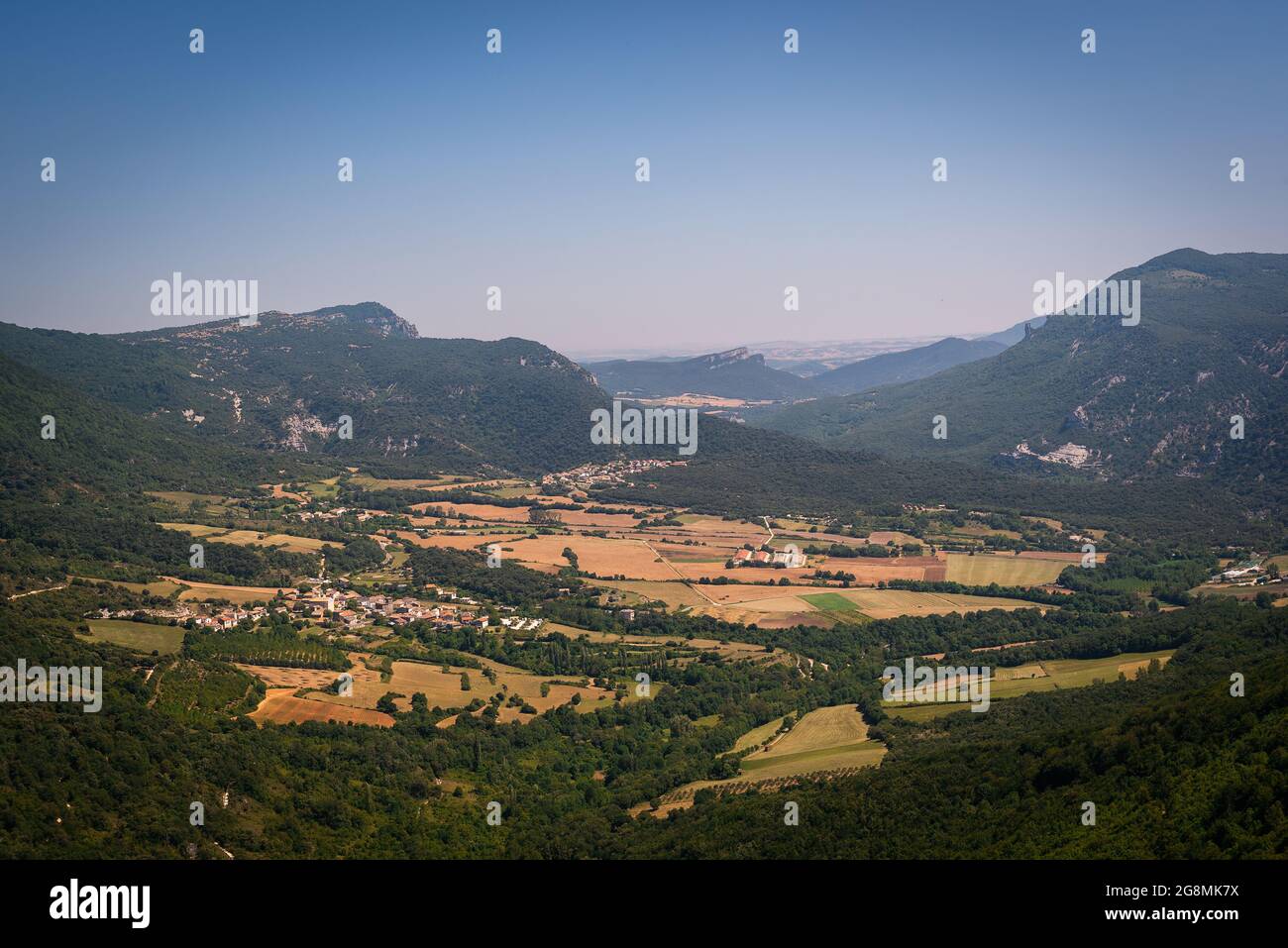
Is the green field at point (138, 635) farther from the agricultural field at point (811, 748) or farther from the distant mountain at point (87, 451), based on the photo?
the distant mountain at point (87, 451)

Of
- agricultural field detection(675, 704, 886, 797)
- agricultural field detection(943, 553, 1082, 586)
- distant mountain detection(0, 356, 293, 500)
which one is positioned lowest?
agricultural field detection(675, 704, 886, 797)

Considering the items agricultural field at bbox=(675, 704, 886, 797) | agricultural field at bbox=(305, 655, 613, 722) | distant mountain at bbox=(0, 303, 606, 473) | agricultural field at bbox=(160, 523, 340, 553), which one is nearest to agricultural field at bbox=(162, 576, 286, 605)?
agricultural field at bbox=(160, 523, 340, 553)

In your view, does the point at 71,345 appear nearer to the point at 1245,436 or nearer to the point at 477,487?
the point at 477,487

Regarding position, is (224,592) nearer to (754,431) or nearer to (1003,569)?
(1003,569)

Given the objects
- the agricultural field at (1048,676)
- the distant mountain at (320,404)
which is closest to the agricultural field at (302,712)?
the agricultural field at (1048,676)

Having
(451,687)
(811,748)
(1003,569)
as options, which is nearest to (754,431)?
(1003,569)

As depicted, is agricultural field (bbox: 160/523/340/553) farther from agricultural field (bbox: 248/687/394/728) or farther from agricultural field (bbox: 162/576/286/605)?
agricultural field (bbox: 248/687/394/728)

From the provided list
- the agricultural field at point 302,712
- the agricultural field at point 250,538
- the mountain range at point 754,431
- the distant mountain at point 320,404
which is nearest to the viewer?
the agricultural field at point 302,712
